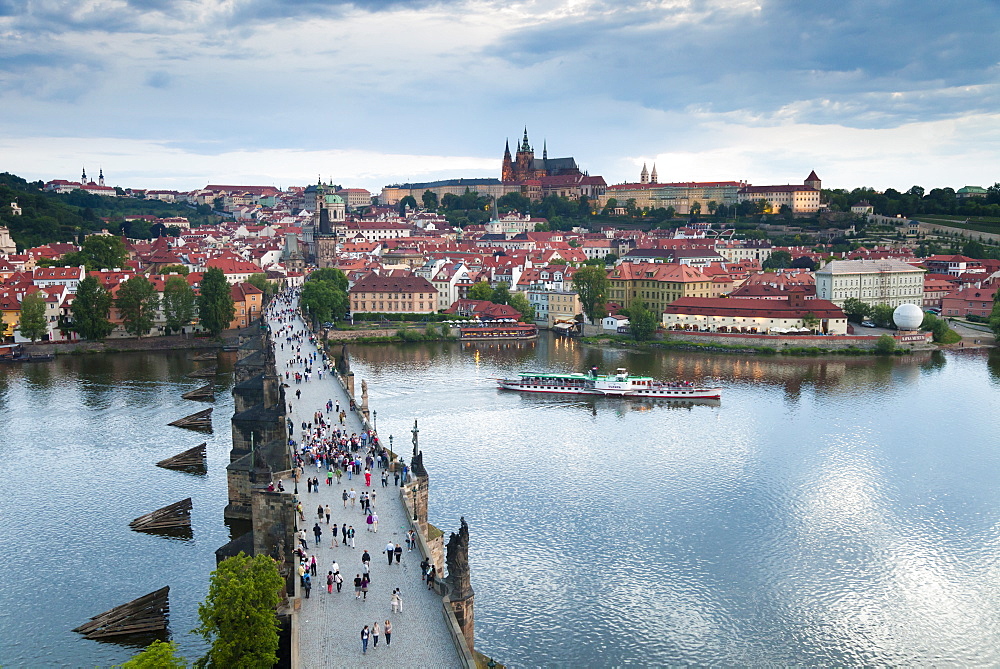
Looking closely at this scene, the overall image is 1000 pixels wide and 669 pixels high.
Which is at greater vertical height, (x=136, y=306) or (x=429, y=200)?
(x=429, y=200)

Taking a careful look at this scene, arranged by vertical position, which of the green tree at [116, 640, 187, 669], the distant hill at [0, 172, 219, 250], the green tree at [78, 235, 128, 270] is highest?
the distant hill at [0, 172, 219, 250]

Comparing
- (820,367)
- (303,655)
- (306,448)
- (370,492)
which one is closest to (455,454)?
(306,448)

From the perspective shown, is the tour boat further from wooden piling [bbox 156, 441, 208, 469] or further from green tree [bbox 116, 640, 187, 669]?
green tree [bbox 116, 640, 187, 669]

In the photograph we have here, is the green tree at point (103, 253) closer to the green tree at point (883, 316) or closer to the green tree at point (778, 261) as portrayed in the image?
the green tree at point (883, 316)

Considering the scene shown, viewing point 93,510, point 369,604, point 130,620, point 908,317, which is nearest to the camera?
point 369,604

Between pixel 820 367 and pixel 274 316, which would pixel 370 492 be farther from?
pixel 274 316

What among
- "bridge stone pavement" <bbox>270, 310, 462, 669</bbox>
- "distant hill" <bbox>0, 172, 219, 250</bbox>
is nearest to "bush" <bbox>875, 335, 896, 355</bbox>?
"bridge stone pavement" <bbox>270, 310, 462, 669</bbox>

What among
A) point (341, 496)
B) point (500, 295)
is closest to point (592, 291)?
point (500, 295)

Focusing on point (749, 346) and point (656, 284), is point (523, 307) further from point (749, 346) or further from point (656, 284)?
point (749, 346)
